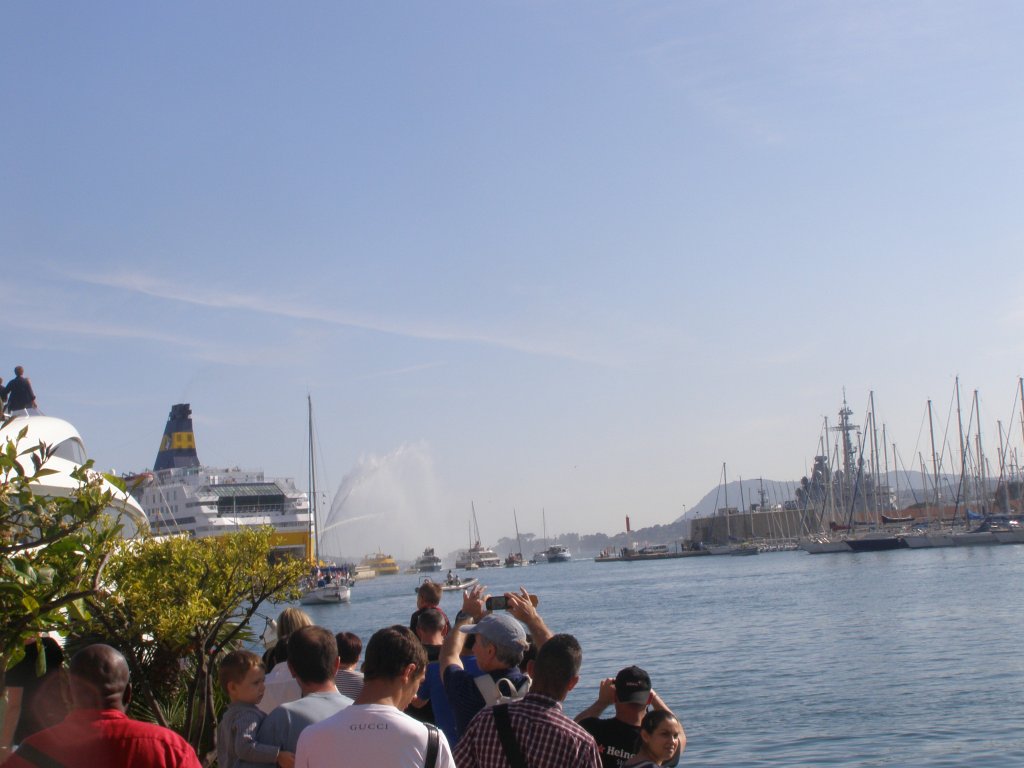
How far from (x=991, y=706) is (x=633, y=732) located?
1811cm

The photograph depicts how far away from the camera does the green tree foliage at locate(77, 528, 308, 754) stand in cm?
955

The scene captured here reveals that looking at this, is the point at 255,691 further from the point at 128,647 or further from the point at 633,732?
the point at 128,647

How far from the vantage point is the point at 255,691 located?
5512mm

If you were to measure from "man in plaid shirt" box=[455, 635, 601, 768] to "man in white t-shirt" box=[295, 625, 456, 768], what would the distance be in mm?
414

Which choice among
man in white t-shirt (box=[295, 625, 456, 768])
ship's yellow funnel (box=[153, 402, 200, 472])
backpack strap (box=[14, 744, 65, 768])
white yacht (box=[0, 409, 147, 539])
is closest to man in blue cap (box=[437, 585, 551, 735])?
man in white t-shirt (box=[295, 625, 456, 768])

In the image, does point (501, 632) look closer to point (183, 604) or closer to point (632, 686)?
point (632, 686)

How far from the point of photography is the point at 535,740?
4.09m

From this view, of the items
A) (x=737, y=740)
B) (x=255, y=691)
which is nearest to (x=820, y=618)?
(x=737, y=740)

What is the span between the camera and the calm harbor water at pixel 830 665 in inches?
690

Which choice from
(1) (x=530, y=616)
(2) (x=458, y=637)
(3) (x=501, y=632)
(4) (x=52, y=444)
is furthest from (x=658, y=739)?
(4) (x=52, y=444)

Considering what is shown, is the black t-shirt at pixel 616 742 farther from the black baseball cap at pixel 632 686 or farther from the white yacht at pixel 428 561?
the white yacht at pixel 428 561

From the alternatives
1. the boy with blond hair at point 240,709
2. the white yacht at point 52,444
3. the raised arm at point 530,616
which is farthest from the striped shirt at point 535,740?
the white yacht at point 52,444

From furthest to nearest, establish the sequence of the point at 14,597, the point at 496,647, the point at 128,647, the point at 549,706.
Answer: the point at 128,647 → the point at 496,647 → the point at 14,597 → the point at 549,706

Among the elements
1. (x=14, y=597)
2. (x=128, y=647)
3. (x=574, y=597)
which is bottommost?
(x=574, y=597)
